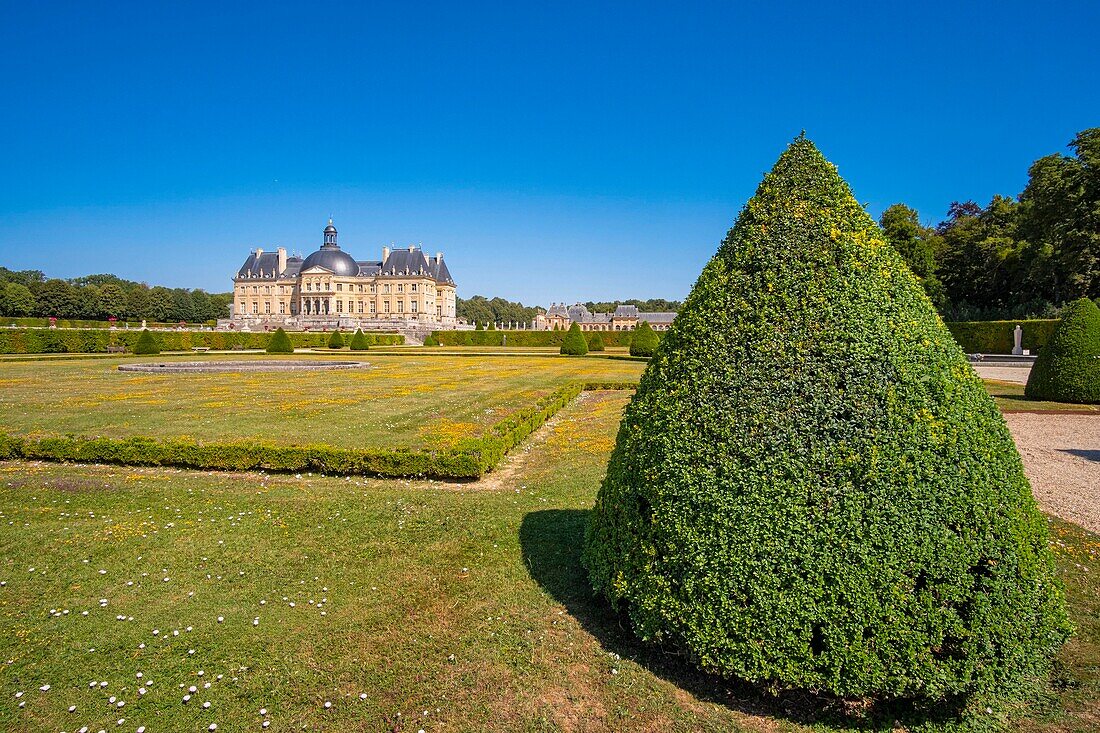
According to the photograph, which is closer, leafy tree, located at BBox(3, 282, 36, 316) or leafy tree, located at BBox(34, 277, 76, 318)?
leafy tree, located at BBox(3, 282, 36, 316)

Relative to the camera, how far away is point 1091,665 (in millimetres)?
3885

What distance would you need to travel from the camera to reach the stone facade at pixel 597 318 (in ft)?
387

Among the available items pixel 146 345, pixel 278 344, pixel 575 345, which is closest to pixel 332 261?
pixel 278 344

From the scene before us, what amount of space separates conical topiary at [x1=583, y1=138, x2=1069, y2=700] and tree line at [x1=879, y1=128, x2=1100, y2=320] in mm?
35825

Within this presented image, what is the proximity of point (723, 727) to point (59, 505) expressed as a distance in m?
8.36

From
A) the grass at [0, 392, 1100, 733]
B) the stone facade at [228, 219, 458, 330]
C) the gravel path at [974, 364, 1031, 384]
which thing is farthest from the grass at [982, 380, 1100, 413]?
the stone facade at [228, 219, 458, 330]

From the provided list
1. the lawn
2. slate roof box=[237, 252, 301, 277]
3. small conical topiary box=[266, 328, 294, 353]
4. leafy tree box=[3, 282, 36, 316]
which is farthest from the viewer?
slate roof box=[237, 252, 301, 277]

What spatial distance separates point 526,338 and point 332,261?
55.6 m

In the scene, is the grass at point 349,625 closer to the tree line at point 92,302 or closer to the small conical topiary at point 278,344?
the small conical topiary at point 278,344

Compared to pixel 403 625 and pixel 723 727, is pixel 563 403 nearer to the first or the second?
pixel 403 625

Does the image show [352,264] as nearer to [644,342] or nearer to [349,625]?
[644,342]

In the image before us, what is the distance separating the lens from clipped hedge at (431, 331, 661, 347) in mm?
60406

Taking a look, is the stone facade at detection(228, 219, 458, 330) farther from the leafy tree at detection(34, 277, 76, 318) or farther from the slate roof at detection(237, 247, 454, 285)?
the leafy tree at detection(34, 277, 76, 318)

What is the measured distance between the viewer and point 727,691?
3635 mm
